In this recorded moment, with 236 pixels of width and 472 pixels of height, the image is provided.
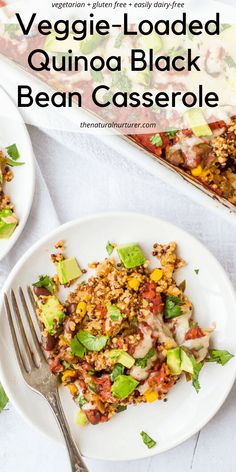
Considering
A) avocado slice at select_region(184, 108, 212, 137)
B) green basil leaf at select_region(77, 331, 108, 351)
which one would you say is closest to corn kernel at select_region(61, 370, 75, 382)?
green basil leaf at select_region(77, 331, 108, 351)

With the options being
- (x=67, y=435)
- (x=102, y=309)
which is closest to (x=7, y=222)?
(x=102, y=309)

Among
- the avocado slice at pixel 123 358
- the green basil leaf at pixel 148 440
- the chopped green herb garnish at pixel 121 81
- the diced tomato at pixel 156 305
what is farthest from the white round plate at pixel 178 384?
the chopped green herb garnish at pixel 121 81

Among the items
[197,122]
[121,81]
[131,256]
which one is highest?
[121,81]

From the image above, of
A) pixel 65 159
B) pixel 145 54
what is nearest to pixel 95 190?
pixel 65 159

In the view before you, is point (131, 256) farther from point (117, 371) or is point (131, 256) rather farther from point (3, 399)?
point (3, 399)

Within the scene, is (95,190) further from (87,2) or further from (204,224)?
(87,2)

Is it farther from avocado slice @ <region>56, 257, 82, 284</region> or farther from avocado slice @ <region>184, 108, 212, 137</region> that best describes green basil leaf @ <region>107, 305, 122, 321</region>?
avocado slice @ <region>184, 108, 212, 137</region>
